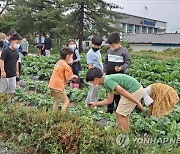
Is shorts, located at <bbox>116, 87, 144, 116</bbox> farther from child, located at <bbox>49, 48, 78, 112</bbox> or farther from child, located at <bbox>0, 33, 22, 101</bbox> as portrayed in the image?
child, located at <bbox>0, 33, 22, 101</bbox>

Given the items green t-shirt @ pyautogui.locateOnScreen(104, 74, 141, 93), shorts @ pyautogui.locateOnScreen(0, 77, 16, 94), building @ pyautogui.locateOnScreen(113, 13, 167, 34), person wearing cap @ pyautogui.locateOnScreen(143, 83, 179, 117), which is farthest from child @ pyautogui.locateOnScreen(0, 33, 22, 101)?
building @ pyautogui.locateOnScreen(113, 13, 167, 34)

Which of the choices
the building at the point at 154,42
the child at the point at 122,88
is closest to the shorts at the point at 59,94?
the child at the point at 122,88

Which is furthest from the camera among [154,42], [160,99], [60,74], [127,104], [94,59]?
[154,42]

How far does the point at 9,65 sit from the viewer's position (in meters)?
6.87

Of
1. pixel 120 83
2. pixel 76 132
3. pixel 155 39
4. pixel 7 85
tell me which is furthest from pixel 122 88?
pixel 155 39

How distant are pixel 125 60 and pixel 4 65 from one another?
95.6 inches

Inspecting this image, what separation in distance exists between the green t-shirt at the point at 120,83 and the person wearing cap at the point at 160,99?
262 mm

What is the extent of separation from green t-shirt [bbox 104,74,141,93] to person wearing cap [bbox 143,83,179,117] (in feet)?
0.86

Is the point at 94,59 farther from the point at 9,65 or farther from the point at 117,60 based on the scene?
the point at 9,65

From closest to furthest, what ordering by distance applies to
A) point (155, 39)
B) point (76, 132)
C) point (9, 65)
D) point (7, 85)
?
point (76, 132) < point (9, 65) < point (7, 85) < point (155, 39)

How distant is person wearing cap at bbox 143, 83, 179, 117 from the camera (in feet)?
16.3

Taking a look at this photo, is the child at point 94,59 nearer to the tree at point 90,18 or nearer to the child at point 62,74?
the child at point 62,74

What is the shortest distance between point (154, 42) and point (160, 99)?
46922mm

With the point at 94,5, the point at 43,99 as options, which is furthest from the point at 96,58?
the point at 94,5
